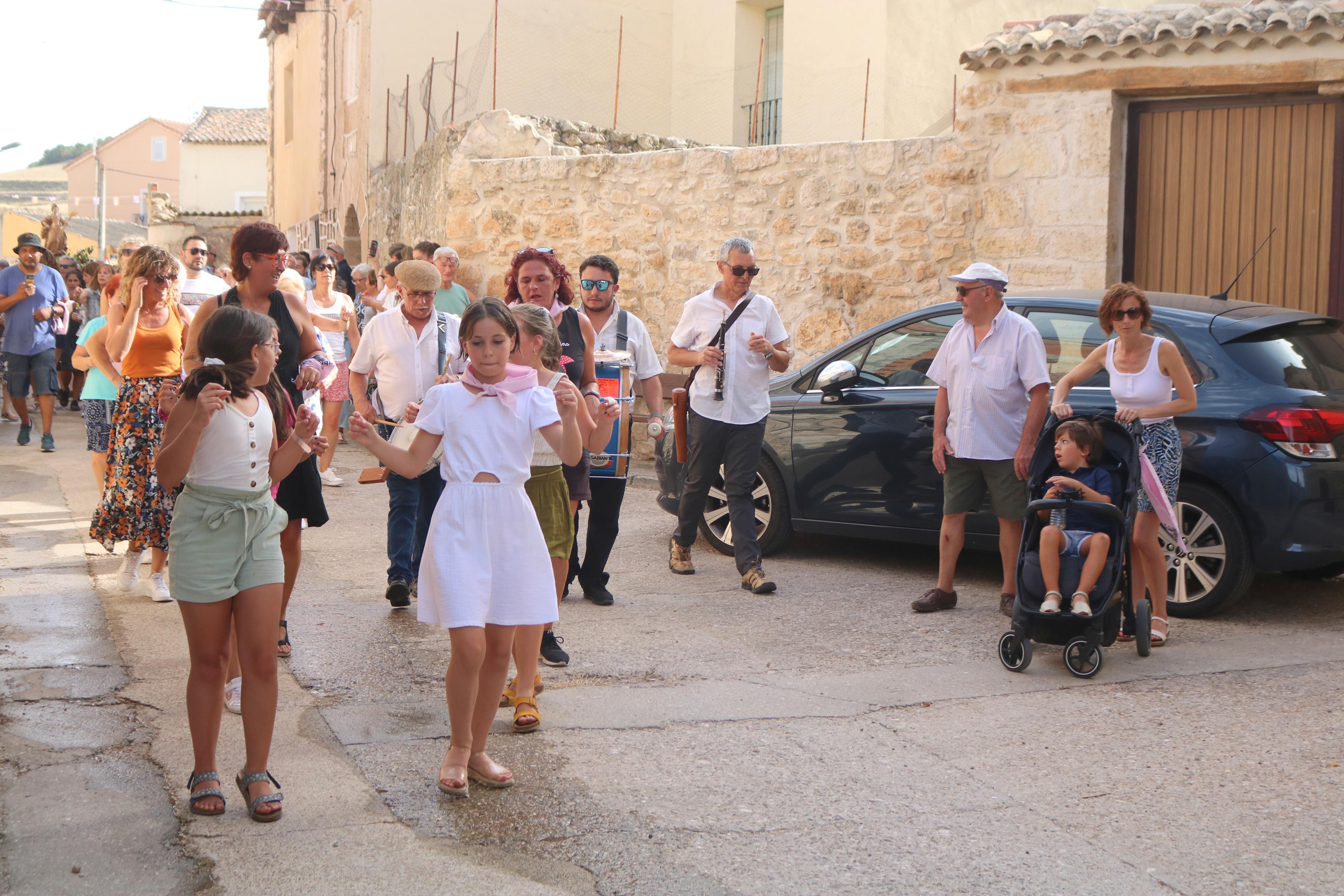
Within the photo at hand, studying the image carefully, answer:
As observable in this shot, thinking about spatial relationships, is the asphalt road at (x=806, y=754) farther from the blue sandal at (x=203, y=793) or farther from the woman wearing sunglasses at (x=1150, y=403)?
the woman wearing sunglasses at (x=1150, y=403)

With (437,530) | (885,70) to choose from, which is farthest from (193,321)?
(885,70)

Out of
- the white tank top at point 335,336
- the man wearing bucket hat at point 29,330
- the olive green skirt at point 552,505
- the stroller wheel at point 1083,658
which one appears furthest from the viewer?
the man wearing bucket hat at point 29,330

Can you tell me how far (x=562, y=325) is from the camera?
635cm

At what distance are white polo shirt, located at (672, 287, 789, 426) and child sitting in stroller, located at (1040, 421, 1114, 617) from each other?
6.53 ft

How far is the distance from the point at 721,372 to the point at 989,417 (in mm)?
1605

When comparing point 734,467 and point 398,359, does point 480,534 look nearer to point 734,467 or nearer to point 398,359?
point 398,359

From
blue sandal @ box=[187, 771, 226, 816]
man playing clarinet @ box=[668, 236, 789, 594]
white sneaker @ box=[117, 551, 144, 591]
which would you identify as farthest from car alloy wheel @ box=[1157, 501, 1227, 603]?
white sneaker @ box=[117, 551, 144, 591]

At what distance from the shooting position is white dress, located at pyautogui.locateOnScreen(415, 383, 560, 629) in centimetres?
412

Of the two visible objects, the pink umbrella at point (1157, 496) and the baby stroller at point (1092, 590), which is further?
the pink umbrella at point (1157, 496)

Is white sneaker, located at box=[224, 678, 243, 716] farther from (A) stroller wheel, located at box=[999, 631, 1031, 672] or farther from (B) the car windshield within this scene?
(B) the car windshield

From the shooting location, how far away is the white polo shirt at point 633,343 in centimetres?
691

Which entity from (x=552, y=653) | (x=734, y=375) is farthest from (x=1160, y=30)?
(x=552, y=653)

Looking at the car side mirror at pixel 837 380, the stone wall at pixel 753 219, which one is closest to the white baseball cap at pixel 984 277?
the car side mirror at pixel 837 380

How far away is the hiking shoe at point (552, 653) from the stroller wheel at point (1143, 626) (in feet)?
8.50
